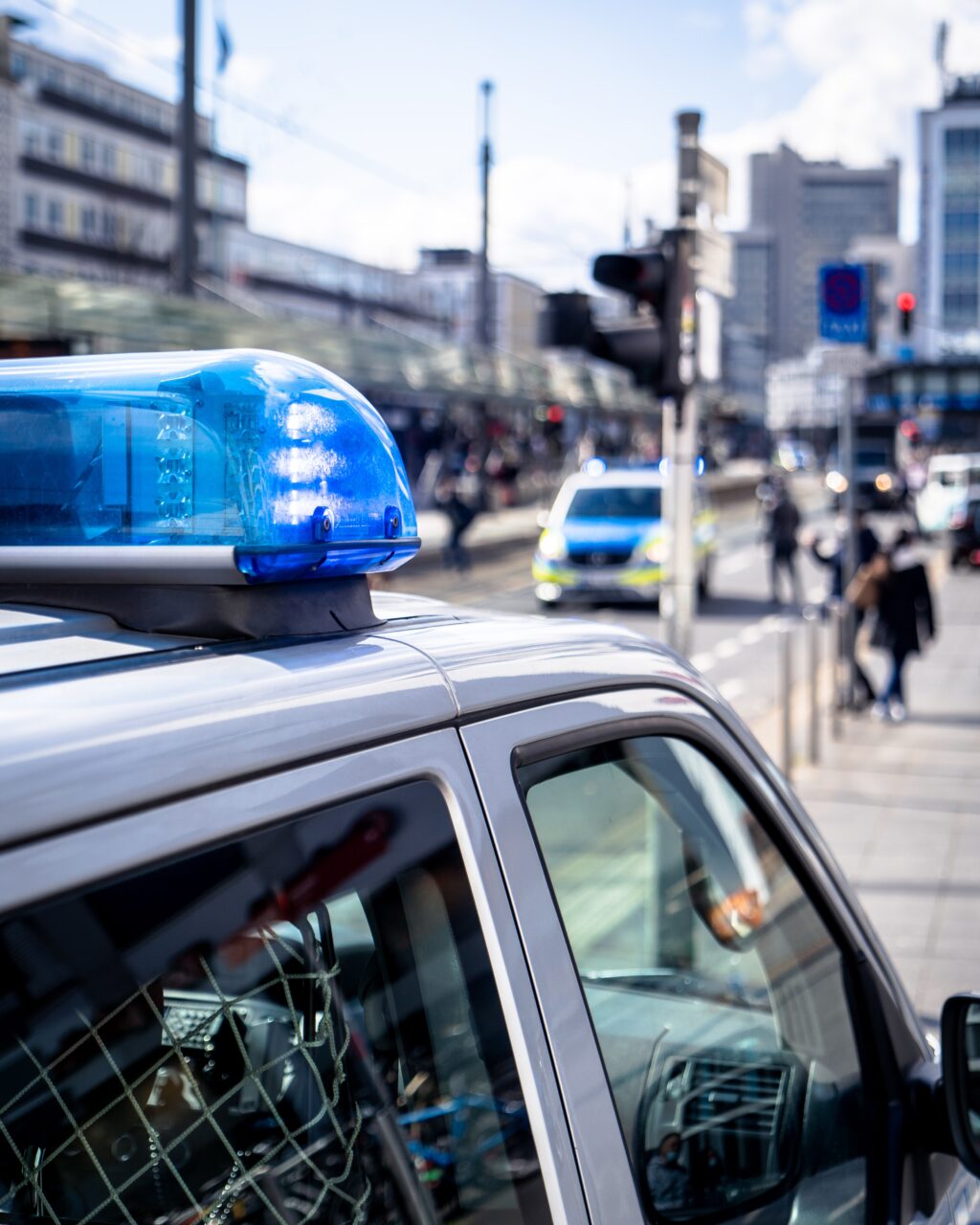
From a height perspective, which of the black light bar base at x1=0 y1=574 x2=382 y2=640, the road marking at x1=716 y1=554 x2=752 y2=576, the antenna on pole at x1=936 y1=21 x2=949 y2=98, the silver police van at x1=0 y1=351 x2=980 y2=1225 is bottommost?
the road marking at x1=716 y1=554 x2=752 y2=576

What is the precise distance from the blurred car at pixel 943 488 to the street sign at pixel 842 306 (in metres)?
24.3

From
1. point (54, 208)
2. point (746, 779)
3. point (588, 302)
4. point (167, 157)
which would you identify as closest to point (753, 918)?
point (746, 779)

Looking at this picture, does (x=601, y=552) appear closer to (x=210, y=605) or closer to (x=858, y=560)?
(x=858, y=560)

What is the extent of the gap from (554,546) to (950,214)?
126385 mm

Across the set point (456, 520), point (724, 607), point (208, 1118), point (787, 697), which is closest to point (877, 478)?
point (724, 607)

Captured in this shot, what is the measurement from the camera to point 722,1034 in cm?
207

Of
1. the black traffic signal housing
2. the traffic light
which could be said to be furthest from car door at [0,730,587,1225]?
the traffic light

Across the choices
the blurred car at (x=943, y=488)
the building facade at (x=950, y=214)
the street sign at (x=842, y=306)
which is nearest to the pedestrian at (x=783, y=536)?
the street sign at (x=842, y=306)

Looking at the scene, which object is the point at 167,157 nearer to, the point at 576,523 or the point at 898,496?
the point at 898,496

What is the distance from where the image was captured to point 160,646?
132cm

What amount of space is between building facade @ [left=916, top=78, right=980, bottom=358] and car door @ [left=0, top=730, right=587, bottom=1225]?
5391 inches

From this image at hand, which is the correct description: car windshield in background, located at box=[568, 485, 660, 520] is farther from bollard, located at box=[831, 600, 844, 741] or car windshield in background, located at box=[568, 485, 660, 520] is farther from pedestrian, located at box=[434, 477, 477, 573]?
bollard, located at box=[831, 600, 844, 741]

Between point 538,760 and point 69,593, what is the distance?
46cm

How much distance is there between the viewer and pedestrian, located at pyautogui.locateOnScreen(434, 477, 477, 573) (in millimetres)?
25781
